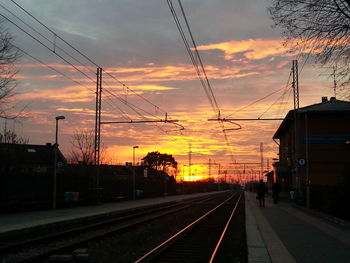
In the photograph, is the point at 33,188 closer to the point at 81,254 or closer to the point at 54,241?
the point at 54,241

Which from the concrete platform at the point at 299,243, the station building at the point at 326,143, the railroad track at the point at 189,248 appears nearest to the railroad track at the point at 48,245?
the railroad track at the point at 189,248

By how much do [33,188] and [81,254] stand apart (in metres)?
21.5

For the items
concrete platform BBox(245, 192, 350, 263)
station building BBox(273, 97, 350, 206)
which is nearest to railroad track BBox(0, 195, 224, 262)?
concrete platform BBox(245, 192, 350, 263)

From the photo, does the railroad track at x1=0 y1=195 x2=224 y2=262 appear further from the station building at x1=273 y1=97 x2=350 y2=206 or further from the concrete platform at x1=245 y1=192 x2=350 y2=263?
the station building at x1=273 y1=97 x2=350 y2=206

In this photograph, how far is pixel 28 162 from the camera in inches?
2569

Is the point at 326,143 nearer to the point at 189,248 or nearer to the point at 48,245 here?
the point at 189,248

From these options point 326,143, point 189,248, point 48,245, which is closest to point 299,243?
point 189,248

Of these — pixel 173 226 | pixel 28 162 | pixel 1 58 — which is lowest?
pixel 173 226

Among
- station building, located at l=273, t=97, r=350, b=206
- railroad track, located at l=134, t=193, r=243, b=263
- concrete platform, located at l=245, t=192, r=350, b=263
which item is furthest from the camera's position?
station building, located at l=273, t=97, r=350, b=206

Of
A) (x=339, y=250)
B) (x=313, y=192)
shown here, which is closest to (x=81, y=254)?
(x=339, y=250)

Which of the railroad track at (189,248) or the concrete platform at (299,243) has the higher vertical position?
the concrete platform at (299,243)

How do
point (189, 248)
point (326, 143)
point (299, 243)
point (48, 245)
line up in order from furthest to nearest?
1. point (326, 143)
2. point (48, 245)
3. point (189, 248)
4. point (299, 243)

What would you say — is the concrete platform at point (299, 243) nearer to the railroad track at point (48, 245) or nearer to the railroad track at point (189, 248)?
the railroad track at point (189, 248)

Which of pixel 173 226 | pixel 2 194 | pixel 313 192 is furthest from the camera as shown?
pixel 313 192
